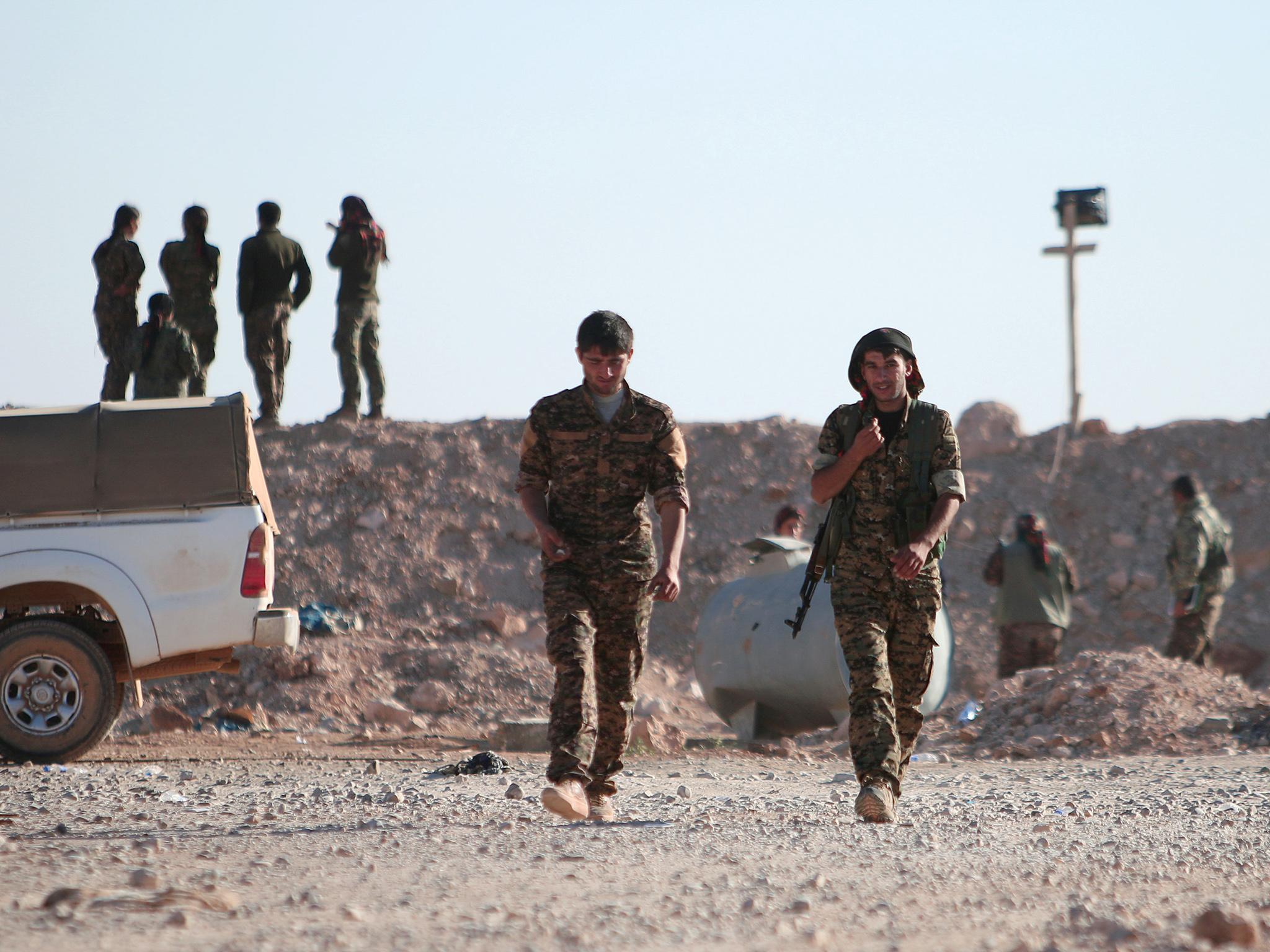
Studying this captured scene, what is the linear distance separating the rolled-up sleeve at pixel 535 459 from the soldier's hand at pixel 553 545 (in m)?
0.21

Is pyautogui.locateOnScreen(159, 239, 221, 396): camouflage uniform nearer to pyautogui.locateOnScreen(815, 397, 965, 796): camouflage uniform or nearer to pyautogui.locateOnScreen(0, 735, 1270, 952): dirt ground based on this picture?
pyautogui.locateOnScreen(0, 735, 1270, 952): dirt ground

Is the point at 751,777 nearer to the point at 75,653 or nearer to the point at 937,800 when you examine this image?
the point at 937,800

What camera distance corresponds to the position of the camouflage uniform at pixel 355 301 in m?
17.5

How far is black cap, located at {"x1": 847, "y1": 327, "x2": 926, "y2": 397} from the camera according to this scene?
615cm

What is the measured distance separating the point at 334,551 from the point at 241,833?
13386 millimetres

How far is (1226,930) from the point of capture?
12.0ft

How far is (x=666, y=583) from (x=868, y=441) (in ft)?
3.04

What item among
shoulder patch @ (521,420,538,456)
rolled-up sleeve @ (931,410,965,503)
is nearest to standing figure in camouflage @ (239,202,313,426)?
shoulder patch @ (521,420,538,456)

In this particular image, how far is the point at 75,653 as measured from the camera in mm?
9039

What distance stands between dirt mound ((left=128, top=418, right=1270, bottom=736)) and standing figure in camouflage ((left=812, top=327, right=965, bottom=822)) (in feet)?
27.2

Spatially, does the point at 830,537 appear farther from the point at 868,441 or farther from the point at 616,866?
the point at 616,866

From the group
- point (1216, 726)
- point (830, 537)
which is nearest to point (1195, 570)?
point (1216, 726)

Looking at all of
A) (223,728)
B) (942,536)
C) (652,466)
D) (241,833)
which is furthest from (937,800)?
(223,728)

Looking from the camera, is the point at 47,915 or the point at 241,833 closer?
the point at 47,915
